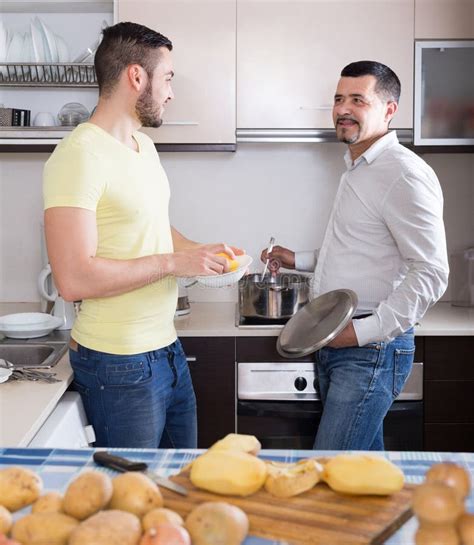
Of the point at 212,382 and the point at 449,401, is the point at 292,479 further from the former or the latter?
the point at 449,401

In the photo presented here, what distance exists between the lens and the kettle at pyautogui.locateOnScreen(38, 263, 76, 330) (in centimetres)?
278

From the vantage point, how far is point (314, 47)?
2789mm

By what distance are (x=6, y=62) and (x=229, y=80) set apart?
31.4 inches

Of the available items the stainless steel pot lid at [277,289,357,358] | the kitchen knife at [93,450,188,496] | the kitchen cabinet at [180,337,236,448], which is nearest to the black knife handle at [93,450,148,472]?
the kitchen knife at [93,450,188,496]

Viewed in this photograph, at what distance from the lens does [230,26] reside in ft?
9.14

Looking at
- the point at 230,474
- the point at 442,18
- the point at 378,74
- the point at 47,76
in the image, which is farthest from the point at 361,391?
the point at 47,76

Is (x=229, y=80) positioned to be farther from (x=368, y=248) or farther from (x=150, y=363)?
(x=150, y=363)

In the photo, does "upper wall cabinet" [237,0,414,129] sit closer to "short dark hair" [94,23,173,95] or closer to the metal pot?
the metal pot

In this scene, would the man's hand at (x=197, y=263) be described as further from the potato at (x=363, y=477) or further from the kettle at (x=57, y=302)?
the kettle at (x=57, y=302)

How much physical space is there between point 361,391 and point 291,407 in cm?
56

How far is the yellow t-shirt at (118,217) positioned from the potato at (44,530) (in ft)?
2.97

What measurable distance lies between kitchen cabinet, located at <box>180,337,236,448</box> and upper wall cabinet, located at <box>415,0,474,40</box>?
128 centimetres

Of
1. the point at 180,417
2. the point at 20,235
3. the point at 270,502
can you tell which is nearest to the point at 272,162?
the point at 20,235

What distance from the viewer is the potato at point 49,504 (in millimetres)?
962
